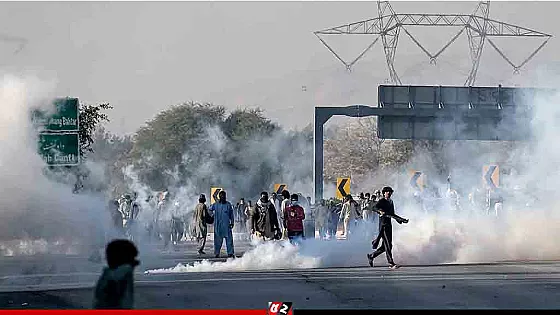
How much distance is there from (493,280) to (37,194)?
9344 mm

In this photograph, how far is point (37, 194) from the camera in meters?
21.2

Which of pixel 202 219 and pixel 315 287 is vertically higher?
pixel 202 219

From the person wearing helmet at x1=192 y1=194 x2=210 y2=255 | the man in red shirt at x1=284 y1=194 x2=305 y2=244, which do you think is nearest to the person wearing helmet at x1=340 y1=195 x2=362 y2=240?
the person wearing helmet at x1=192 y1=194 x2=210 y2=255

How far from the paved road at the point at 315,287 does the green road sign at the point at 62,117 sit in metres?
2.80

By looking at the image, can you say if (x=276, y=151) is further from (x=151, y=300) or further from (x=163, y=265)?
(x=151, y=300)

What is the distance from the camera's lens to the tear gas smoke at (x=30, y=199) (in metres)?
21.1

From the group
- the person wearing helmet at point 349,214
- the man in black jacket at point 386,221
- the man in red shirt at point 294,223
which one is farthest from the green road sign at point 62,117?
the person wearing helmet at point 349,214

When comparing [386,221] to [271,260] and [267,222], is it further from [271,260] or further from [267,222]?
[267,222]

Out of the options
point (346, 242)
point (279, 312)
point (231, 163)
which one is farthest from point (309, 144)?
point (279, 312)

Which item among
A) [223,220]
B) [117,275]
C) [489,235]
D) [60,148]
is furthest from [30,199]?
[117,275]

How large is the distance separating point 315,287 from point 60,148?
704 centimetres

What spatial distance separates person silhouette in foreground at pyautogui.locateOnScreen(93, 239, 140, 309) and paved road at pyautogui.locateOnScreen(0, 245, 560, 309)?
6.10 meters

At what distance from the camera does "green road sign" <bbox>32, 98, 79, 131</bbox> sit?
824 inches

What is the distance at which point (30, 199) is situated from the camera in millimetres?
21172
